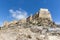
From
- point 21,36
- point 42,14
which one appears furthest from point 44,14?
point 21,36

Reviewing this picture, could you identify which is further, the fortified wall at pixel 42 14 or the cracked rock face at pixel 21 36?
the fortified wall at pixel 42 14

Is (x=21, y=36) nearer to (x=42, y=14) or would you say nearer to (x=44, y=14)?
(x=42, y=14)

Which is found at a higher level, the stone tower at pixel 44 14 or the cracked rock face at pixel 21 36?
the stone tower at pixel 44 14

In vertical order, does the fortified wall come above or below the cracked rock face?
above

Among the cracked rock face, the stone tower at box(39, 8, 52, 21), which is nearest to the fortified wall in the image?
the stone tower at box(39, 8, 52, 21)

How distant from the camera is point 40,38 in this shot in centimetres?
739

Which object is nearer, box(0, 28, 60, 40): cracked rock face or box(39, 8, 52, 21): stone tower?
box(0, 28, 60, 40): cracked rock face

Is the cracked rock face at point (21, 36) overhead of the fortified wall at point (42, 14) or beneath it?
beneath

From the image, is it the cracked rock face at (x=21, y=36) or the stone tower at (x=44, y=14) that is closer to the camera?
the cracked rock face at (x=21, y=36)

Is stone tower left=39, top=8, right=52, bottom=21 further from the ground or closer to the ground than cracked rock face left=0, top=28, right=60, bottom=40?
further from the ground

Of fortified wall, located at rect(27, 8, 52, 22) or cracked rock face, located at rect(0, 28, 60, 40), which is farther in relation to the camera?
fortified wall, located at rect(27, 8, 52, 22)

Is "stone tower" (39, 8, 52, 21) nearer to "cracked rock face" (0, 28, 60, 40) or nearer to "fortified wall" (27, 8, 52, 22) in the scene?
"fortified wall" (27, 8, 52, 22)

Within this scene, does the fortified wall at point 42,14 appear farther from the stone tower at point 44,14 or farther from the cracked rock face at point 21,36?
the cracked rock face at point 21,36

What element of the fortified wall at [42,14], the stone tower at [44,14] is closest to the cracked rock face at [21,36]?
the fortified wall at [42,14]
